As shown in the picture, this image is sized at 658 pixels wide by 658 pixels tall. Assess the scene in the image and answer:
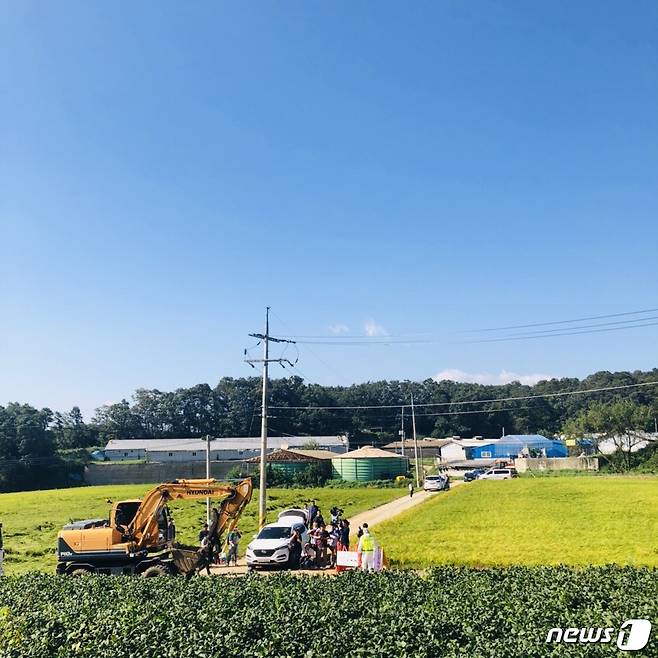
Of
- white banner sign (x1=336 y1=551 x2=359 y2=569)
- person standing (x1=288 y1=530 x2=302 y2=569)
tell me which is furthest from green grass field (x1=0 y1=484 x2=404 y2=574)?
white banner sign (x1=336 y1=551 x2=359 y2=569)

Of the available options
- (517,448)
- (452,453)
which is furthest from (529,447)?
(452,453)

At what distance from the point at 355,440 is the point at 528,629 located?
126 m

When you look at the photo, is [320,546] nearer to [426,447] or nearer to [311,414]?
[426,447]

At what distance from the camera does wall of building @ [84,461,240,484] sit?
79688 mm

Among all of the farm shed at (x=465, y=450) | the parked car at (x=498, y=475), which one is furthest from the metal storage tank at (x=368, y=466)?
the farm shed at (x=465, y=450)

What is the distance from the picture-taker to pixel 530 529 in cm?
3150

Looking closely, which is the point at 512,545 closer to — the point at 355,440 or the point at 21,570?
the point at 21,570

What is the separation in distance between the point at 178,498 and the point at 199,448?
255 feet

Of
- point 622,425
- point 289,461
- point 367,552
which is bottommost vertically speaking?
point 289,461

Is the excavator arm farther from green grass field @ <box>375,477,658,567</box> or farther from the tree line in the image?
the tree line

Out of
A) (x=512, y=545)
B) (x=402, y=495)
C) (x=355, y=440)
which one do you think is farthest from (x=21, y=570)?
(x=355, y=440)

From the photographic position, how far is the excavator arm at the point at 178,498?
851 inches

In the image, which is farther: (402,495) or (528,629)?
(402,495)

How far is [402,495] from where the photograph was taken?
58.4m
